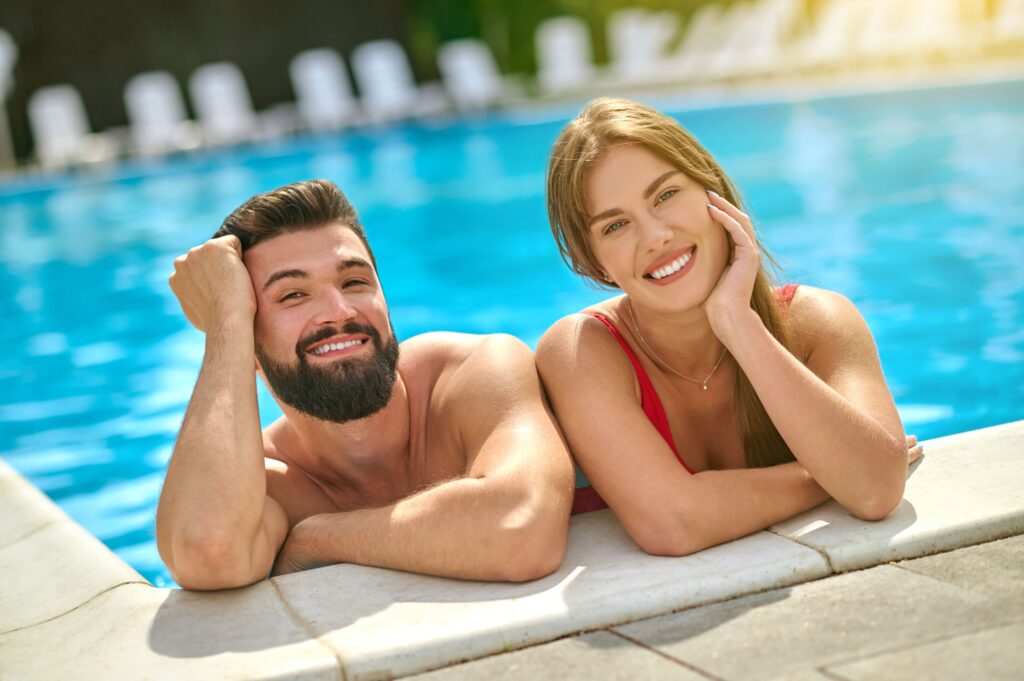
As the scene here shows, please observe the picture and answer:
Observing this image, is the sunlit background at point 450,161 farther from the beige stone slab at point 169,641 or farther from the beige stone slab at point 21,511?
the beige stone slab at point 169,641

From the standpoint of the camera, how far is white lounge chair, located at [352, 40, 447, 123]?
64.7 feet

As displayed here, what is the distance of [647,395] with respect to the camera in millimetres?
3129

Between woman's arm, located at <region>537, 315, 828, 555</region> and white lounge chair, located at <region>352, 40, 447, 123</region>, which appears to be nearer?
woman's arm, located at <region>537, 315, 828, 555</region>

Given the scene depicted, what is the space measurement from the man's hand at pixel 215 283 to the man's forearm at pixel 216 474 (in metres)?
0.13

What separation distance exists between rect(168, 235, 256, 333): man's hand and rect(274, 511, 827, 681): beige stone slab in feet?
2.31

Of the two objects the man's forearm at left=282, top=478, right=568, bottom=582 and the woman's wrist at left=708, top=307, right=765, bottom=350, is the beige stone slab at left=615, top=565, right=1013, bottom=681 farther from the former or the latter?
the woman's wrist at left=708, top=307, right=765, bottom=350

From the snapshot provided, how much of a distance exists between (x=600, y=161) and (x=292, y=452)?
1281 millimetres

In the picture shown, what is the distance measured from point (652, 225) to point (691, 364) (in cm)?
50

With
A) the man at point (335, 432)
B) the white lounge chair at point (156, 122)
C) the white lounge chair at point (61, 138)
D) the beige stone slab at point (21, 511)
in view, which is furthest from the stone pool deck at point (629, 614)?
the white lounge chair at point (156, 122)

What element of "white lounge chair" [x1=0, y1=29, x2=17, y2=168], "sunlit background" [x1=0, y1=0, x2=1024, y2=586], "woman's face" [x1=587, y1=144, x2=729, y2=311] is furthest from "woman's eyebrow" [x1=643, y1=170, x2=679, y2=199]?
"white lounge chair" [x1=0, y1=29, x2=17, y2=168]

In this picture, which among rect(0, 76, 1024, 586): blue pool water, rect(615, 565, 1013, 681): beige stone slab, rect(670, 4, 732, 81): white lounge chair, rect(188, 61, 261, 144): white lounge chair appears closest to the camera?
rect(615, 565, 1013, 681): beige stone slab

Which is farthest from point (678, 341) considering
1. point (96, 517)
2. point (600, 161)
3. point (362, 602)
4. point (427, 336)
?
point (96, 517)

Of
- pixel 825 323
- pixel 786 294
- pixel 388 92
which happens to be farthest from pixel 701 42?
pixel 825 323

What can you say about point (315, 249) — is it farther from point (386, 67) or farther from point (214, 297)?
point (386, 67)
